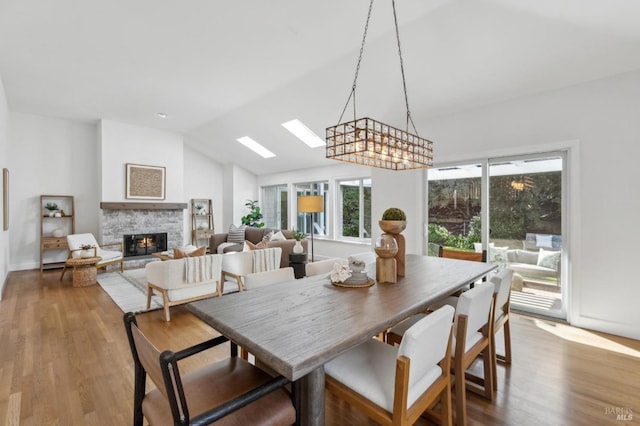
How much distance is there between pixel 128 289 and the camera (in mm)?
4574

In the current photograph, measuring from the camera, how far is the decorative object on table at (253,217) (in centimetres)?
832

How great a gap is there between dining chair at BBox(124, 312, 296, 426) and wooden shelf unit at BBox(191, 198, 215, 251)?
717 centimetres

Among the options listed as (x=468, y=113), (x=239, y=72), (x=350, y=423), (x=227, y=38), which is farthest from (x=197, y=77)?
(x=350, y=423)

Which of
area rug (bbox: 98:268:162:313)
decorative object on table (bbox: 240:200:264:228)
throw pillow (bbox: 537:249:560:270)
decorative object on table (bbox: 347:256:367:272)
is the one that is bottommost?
area rug (bbox: 98:268:162:313)

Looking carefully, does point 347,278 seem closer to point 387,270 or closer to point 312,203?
point 387,270

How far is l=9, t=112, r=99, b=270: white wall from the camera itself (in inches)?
227

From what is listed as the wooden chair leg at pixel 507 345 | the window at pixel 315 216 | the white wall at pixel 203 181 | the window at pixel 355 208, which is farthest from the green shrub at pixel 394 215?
the white wall at pixel 203 181

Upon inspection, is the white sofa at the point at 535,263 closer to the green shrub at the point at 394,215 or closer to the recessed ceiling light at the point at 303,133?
the green shrub at the point at 394,215

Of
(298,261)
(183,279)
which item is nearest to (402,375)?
(183,279)

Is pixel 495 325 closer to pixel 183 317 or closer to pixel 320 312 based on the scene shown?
pixel 320 312

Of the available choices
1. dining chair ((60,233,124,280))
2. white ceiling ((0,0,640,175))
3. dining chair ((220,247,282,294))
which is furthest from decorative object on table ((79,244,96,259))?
dining chair ((220,247,282,294))

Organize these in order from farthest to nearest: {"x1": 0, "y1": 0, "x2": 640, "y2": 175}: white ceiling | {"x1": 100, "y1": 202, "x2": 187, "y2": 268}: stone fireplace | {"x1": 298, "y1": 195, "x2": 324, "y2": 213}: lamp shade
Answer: {"x1": 100, "y1": 202, "x2": 187, "y2": 268}: stone fireplace, {"x1": 298, "y1": 195, "x2": 324, "y2": 213}: lamp shade, {"x1": 0, "y1": 0, "x2": 640, "y2": 175}: white ceiling

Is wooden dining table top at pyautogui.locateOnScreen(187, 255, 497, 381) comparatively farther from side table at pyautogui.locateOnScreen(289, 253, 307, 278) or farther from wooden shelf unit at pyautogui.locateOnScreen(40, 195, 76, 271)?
wooden shelf unit at pyautogui.locateOnScreen(40, 195, 76, 271)

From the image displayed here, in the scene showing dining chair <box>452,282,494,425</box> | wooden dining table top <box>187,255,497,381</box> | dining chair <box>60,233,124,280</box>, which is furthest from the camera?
dining chair <box>60,233,124,280</box>
